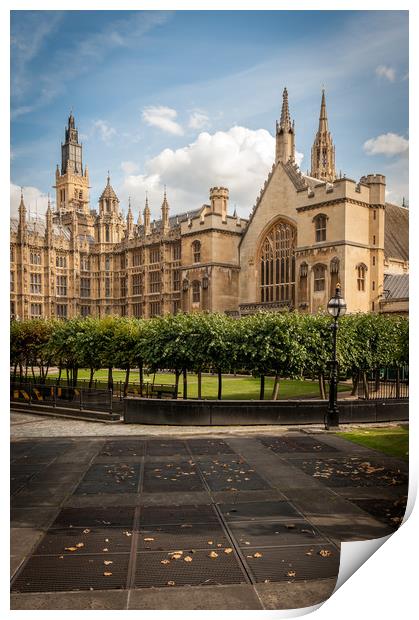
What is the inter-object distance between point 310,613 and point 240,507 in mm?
2145

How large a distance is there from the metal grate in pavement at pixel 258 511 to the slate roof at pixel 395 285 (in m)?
24.5

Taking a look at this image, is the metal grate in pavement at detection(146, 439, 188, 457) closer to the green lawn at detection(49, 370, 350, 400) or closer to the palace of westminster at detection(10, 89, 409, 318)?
the green lawn at detection(49, 370, 350, 400)

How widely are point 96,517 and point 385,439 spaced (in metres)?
6.43

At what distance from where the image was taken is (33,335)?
46.7 ft

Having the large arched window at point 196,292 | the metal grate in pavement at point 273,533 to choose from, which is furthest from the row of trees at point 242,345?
the large arched window at point 196,292

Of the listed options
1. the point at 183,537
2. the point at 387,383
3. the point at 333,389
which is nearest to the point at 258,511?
the point at 183,537

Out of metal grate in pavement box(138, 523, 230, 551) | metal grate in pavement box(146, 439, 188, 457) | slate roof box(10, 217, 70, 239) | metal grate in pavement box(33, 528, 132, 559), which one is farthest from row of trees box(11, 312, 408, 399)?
metal grate in pavement box(138, 523, 230, 551)

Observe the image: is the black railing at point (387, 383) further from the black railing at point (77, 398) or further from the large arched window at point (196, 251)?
the large arched window at point (196, 251)

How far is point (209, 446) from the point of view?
34.9 ft

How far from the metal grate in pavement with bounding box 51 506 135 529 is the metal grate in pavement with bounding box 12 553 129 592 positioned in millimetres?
877

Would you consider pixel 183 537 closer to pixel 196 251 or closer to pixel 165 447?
pixel 165 447

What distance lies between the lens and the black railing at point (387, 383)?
12.9 m
